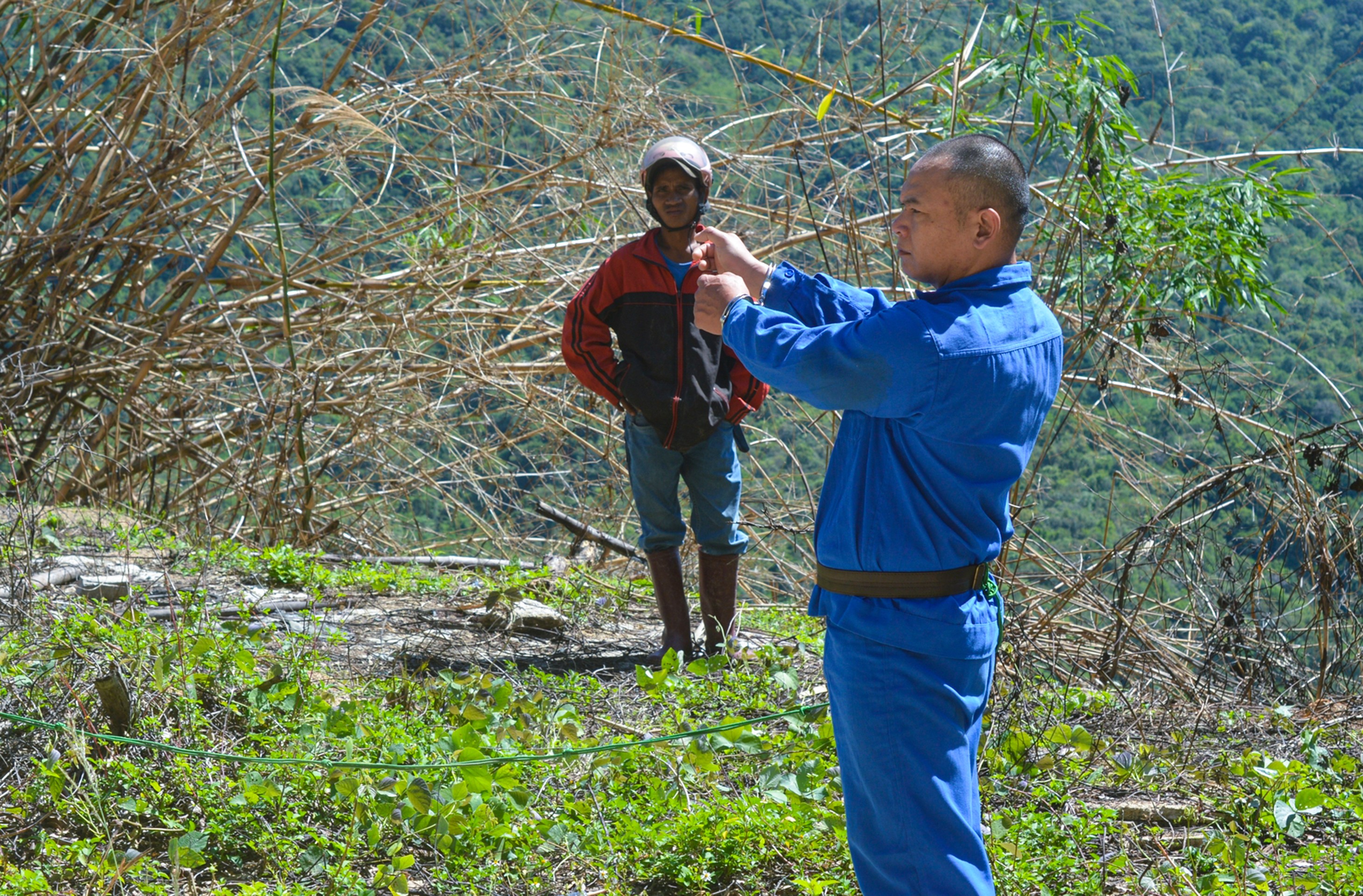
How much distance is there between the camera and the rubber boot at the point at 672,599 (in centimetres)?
371

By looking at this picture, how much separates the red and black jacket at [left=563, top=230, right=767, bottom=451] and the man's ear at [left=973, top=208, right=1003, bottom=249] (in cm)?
176

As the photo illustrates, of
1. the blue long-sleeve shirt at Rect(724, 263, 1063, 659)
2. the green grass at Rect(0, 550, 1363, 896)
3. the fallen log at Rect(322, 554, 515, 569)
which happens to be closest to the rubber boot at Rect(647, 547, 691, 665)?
the green grass at Rect(0, 550, 1363, 896)

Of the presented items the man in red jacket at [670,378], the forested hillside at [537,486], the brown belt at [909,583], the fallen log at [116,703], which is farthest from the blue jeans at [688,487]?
the brown belt at [909,583]

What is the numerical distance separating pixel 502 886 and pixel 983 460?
142cm

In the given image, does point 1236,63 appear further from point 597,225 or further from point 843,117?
point 843,117

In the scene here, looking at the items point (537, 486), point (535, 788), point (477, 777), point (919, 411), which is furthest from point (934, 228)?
point (537, 486)

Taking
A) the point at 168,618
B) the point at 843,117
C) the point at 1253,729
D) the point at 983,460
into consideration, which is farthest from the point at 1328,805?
the point at 168,618

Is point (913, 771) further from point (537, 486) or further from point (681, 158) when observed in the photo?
point (537, 486)

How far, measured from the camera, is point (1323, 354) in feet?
46.1

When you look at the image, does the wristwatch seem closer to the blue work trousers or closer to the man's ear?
the man's ear

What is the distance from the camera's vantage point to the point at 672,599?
3752 millimetres

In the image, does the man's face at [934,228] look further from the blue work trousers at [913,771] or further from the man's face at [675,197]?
the man's face at [675,197]

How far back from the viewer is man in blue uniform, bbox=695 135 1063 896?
1712mm

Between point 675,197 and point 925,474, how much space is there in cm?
184
